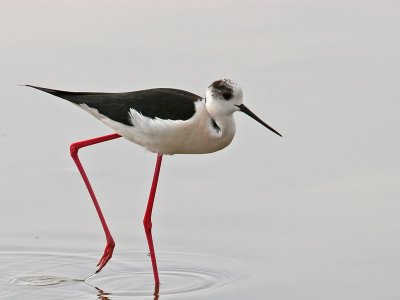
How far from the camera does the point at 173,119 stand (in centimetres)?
817

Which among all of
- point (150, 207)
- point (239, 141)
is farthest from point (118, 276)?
point (239, 141)

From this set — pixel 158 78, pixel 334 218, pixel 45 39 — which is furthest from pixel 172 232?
pixel 45 39


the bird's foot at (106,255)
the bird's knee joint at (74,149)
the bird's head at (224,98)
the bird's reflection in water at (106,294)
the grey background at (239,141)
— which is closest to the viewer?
the bird's reflection in water at (106,294)

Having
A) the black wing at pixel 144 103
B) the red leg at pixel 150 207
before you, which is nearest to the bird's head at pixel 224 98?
the black wing at pixel 144 103

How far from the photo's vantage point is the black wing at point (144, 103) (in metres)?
8.17

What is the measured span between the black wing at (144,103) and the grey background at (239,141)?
2.40 feet

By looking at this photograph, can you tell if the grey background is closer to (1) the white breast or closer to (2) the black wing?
(1) the white breast

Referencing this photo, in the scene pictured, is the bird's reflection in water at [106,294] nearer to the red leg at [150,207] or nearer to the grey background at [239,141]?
the red leg at [150,207]

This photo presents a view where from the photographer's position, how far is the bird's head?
26.5 ft

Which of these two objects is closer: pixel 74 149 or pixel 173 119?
pixel 173 119

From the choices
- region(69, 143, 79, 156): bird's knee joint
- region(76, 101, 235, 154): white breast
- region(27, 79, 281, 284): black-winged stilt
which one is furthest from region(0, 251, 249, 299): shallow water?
region(69, 143, 79, 156): bird's knee joint

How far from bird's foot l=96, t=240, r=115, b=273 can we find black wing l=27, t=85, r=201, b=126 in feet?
2.44

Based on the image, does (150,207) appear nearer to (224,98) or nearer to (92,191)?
(92,191)

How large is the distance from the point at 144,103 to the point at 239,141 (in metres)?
1.56
